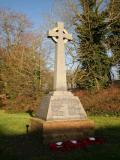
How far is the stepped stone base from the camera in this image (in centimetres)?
948

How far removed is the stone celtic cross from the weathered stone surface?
0.31 m

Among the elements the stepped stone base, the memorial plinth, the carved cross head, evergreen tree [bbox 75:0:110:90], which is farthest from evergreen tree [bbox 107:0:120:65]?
the stepped stone base

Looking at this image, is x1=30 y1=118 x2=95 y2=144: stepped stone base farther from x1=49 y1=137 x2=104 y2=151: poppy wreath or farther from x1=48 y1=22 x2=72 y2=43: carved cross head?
x1=48 y1=22 x2=72 y2=43: carved cross head

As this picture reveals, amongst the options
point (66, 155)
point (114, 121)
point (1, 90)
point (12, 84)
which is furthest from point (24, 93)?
point (66, 155)

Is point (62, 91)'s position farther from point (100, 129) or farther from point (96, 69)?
point (96, 69)

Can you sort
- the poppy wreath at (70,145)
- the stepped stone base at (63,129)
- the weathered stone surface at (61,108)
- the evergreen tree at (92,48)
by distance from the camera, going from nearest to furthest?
the poppy wreath at (70,145)
the stepped stone base at (63,129)
the weathered stone surface at (61,108)
the evergreen tree at (92,48)

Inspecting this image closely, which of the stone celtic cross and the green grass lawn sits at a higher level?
the stone celtic cross

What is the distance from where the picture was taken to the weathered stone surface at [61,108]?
10094mm

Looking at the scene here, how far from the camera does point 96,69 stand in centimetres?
2655

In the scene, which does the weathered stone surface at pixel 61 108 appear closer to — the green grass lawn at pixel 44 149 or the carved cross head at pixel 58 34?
the green grass lawn at pixel 44 149

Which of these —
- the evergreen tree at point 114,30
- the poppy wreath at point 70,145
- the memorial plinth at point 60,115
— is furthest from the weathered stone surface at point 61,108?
the evergreen tree at point 114,30

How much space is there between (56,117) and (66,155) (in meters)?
2.45

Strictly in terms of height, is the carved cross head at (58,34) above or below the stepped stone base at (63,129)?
above

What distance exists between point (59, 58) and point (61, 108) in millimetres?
1913
